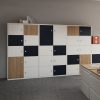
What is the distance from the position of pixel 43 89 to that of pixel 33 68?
1.34 metres

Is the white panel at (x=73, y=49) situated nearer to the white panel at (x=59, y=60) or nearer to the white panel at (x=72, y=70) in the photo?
the white panel at (x=59, y=60)

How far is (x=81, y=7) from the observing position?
6.84 metres

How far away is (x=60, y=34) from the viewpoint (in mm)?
6223

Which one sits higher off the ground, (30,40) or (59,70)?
(30,40)

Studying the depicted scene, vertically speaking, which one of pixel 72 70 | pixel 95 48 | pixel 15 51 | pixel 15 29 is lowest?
pixel 72 70

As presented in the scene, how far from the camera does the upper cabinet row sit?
5.82 m

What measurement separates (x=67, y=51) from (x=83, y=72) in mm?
1918

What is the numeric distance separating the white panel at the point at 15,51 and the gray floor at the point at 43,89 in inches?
36.4

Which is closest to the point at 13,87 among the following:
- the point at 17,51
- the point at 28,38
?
the point at 17,51

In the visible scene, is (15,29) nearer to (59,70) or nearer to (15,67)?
(15,67)

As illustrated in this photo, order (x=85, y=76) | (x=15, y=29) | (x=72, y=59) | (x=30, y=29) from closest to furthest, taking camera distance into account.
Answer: (x=85, y=76), (x=15, y=29), (x=30, y=29), (x=72, y=59)

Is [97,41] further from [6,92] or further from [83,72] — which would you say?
[6,92]

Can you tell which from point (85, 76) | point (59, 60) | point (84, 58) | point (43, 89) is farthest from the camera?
point (84, 58)

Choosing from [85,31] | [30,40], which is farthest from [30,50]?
[85,31]
